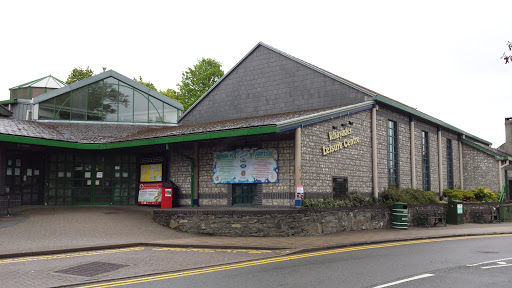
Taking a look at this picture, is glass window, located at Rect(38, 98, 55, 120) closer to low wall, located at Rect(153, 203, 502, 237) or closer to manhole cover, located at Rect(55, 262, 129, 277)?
low wall, located at Rect(153, 203, 502, 237)

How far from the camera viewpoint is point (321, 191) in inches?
696

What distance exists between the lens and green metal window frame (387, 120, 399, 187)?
903 inches

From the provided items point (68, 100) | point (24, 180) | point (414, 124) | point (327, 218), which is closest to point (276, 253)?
point (327, 218)

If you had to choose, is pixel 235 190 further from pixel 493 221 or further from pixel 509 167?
pixel 509 167

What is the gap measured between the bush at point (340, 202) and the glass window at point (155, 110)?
14.5 m

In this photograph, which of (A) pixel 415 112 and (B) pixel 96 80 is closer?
(A) pixel 415 112

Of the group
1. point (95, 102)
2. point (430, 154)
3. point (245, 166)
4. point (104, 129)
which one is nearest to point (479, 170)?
point (430, 154)

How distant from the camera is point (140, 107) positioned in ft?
90.6

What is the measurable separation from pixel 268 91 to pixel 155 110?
8374 millimetres

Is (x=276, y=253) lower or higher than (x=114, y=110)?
lower

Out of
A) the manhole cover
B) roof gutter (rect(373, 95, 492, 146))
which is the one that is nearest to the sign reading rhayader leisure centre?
roof gutter (rect(373, 95, 492, 146))

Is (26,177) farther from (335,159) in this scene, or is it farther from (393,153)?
(393,153)

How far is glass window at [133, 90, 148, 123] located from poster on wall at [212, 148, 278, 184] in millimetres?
10112

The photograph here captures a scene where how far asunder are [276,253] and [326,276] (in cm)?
346
